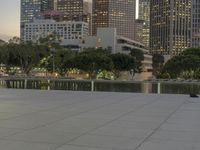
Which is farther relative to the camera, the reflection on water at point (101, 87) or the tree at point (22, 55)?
the tree at point (22, 55)

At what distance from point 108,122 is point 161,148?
4.30 metres

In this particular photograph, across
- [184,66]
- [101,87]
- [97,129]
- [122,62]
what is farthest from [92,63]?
[97,129]

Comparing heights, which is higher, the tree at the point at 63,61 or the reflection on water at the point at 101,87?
the tree at the point at 63,61

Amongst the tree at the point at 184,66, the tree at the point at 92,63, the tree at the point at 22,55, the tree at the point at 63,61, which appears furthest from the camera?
the tree at the point at 184,66

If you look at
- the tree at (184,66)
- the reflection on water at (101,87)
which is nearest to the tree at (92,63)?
the tree at (184,66)

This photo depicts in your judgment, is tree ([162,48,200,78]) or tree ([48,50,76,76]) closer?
tree ([48,50,76,76])

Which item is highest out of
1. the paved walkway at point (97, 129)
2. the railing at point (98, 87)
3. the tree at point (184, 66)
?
the tree at point (184, 66)

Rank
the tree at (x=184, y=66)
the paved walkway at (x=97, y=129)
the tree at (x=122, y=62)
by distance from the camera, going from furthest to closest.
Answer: the tree at (x=122, y=62) → the tree at (x=184, y=66) → the paved walkway at (x=97, y=129)

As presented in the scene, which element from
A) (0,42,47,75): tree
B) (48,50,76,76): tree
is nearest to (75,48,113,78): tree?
(48,50,76,76): tree

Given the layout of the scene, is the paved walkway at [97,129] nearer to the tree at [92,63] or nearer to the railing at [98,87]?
the railing at [98,87]

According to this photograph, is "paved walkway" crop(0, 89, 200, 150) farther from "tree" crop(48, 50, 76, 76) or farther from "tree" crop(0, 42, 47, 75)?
"tree" crop(48, 50, 76, 76)

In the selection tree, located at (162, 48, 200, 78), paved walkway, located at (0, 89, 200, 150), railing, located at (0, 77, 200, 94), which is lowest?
railing, located at (0, 77, 200, 94)

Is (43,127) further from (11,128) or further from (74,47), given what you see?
(74,47)

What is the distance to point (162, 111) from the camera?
18.4m
